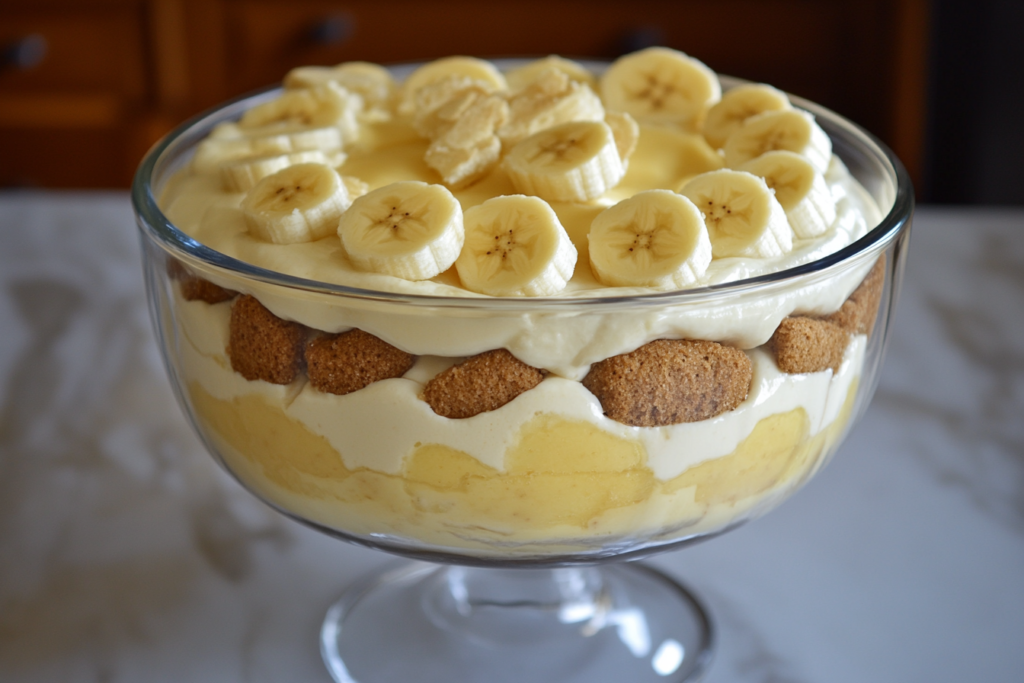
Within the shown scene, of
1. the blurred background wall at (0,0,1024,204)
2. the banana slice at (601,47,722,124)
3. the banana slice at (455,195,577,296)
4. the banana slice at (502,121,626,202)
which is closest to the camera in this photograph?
the banana slice at (455,195,577,296)

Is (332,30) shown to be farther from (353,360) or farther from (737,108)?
A: (353,360)

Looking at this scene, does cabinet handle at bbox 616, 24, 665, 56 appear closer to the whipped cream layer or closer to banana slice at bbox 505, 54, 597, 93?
banana slice at bbox 505, 54, 597, 93

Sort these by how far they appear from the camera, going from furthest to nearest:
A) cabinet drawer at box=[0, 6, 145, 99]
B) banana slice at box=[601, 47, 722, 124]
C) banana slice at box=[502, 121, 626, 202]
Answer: cabinet drawer at box=[0, 6, 145, 99], banana slice at box=[601, 47, 722, 124], banana slice at box=[502, 121, 626, 202]

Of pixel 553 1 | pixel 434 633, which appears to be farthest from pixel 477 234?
pixel 553 1

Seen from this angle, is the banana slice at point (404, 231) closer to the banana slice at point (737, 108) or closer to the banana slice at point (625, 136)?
the banana slice at point (625, 136)

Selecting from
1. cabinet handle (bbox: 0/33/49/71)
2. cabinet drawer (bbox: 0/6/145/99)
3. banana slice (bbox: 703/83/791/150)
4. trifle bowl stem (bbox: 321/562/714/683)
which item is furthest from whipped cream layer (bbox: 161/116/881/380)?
cabinet handle (bbox: 0/33/49/71)

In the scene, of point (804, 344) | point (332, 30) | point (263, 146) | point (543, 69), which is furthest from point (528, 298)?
point (332, 30)
